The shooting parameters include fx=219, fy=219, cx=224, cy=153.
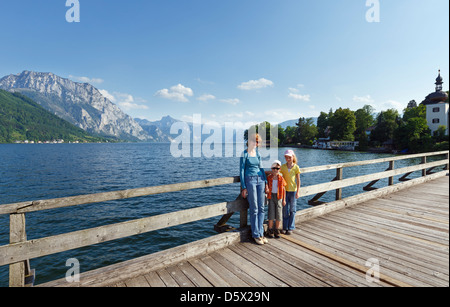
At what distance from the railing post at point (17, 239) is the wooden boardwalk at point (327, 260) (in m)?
0.36

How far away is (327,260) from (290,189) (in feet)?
5.10

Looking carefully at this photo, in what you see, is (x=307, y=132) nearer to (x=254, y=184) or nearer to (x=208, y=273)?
(x=254, y=184)

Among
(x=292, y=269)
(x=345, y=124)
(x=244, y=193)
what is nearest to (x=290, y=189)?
(x=244, y=193)

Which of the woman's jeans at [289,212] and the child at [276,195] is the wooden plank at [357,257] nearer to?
the woman's jeans at [289,212]

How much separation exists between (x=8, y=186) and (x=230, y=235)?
1306 inches

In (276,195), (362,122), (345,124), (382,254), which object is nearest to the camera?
(382,254)

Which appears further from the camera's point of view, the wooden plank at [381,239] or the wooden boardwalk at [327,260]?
the wooden plank at [381,239]

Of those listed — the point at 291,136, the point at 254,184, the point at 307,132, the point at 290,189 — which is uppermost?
the point at 307,132

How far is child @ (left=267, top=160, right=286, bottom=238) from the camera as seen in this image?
4676 millimetres

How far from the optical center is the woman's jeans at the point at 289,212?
4.95m

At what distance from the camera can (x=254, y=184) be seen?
14.6 feet

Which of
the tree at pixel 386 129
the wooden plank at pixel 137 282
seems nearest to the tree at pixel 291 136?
the tree at pixel 386 129

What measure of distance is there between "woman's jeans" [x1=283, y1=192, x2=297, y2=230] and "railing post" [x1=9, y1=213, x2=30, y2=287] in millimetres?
4525
